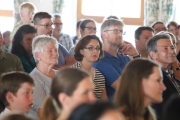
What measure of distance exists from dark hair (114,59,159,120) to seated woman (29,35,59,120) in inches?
34.2

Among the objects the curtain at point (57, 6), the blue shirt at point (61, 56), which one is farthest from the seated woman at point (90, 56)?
the curtain at point (57, 6)

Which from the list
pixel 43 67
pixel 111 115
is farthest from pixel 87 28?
pixel 111 115

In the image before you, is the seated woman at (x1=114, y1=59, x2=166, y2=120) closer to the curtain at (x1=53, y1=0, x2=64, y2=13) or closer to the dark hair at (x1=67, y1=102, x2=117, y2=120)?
the dark hair at (x1=67, y1=102, x2=117, y2=120)

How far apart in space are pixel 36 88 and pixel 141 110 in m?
0.98

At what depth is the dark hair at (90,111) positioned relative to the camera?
1.01 meters

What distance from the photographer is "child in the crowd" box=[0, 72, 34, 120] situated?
236cm

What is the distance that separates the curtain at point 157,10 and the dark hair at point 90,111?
5.54m

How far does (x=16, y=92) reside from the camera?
2361 mm

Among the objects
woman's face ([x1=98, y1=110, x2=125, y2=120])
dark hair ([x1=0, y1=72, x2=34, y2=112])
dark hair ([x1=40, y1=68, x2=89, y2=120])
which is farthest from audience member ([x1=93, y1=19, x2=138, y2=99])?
woman's face ([x1=98, y1=110, x2=125, y2=120])

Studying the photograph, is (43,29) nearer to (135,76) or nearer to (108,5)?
(135,76)

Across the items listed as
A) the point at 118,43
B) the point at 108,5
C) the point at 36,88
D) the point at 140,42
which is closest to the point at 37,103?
the point at 36,88

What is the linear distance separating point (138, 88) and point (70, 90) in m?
0.44

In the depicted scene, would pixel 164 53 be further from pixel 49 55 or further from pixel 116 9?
pixel 116 9

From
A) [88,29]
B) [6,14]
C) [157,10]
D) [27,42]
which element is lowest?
[27,42]
